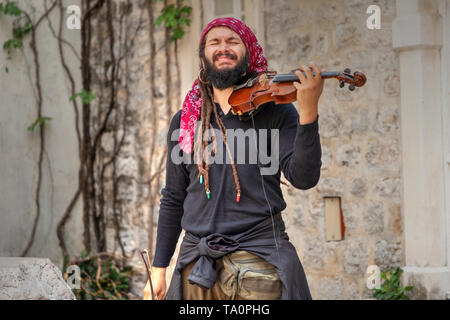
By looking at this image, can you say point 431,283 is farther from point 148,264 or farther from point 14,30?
point 14,30

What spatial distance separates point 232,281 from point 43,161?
15.9 feet

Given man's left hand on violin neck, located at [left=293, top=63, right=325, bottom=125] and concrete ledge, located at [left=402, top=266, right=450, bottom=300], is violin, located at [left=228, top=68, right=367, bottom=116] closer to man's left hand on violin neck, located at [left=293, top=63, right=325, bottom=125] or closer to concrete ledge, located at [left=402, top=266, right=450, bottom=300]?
man's left hand on violin neck, located at [left=293, top=63, right=325, bottom=125]

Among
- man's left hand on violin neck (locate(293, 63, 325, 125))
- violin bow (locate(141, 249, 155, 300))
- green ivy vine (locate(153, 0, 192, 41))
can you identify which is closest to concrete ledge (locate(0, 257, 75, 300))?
violin bow (locate(141, 249, 155, 300))

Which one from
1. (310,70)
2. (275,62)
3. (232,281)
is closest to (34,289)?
(232,281)

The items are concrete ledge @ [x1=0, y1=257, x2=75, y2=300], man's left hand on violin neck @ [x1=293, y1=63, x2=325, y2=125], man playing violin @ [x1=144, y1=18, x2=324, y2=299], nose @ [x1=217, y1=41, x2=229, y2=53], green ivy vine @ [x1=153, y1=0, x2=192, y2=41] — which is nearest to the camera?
man's left hand on violin neck @ [x1=293, y1=63, x2=325, y2=125]

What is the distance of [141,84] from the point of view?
662cm

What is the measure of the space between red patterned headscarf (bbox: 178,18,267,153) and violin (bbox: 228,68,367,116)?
0.33 feet

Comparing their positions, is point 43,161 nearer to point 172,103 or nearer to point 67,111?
point 67,111

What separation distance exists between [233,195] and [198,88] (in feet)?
1.64

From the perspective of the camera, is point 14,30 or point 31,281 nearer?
point 31,281

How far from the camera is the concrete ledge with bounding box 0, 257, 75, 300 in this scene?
328 cm

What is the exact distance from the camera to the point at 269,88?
235 cm

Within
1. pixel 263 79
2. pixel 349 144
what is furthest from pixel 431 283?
pixel 263 79

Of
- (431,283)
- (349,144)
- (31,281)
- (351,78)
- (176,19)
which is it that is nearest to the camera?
(351,78)
